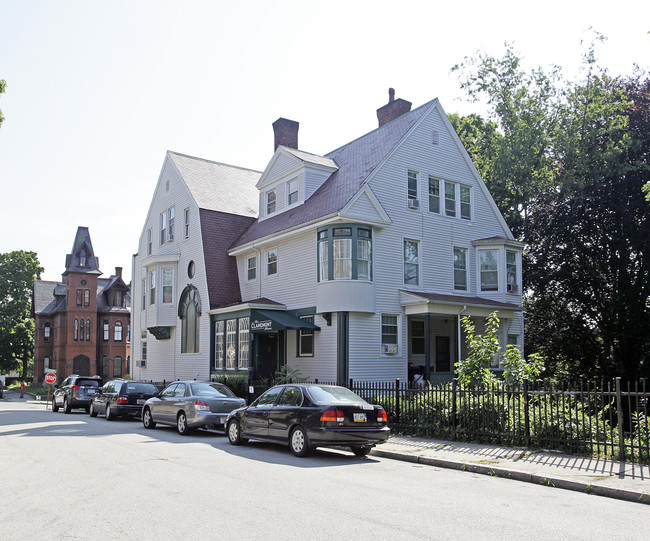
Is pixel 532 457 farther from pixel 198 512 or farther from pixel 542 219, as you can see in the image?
pixel 542 219

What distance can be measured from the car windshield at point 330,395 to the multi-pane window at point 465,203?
16.1 m

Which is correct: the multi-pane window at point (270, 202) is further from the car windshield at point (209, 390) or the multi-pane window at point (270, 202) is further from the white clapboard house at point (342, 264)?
the car windshield at point (209, 390)

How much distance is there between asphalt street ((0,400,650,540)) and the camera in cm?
654

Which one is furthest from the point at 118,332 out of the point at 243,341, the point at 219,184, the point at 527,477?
the point at 527,477

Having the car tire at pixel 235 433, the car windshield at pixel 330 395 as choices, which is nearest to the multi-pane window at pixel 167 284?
the car tire at pixel 235 433

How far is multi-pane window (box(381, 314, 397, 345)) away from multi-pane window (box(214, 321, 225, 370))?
25.3 ft

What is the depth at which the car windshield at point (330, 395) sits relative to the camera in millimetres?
12484

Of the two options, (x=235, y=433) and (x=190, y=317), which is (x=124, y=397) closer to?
(x=235, y=433)

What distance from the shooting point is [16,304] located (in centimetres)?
7200

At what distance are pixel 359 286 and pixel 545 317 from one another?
614 inches

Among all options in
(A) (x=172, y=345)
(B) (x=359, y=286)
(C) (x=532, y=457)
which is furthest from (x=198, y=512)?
(A) (x=172, y=345)

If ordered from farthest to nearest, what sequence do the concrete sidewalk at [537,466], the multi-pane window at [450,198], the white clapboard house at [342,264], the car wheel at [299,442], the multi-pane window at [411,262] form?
the multi-pane window at [450,198] < the multi-pane window at [411,262] < the white clapboard house at [342,264] < the car wheel at [299,442] < the concrete sidewalk at [537,466]

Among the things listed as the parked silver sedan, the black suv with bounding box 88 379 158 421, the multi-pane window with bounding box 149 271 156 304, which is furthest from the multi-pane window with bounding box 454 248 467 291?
the multi-pane window with bounding box 149 271 156 304

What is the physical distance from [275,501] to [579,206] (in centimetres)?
2741
